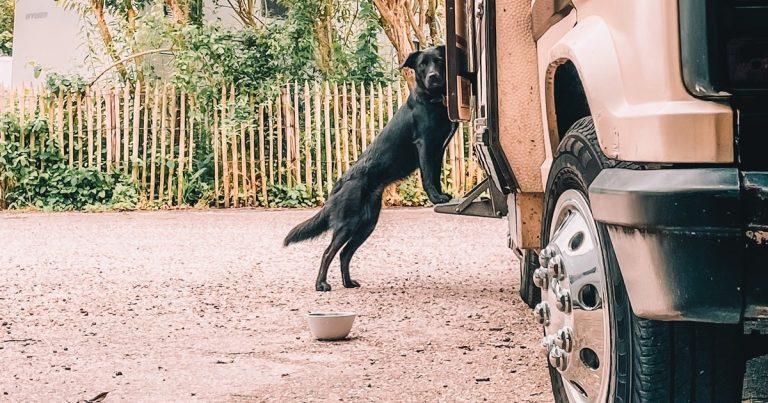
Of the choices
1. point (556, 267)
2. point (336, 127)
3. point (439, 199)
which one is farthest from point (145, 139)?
point (556, 267)

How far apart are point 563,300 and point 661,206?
72cm

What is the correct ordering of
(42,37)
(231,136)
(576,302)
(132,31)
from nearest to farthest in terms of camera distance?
(576,302) < (231,136) < (132,31) < (42,37)

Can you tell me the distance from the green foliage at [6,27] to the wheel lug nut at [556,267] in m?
34.0

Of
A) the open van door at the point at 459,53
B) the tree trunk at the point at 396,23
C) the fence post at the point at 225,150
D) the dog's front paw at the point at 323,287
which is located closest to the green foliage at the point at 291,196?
the fence post at the point at 225,150

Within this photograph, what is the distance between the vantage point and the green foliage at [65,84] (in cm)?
1396

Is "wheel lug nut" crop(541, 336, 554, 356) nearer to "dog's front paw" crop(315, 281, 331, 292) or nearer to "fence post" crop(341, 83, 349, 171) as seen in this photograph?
"dog's front paw" crop(315, 281, 331, 292)

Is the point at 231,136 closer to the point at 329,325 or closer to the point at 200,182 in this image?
the point at 200,182

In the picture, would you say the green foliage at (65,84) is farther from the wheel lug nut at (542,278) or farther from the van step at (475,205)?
the wheel lug nut at (542,278)

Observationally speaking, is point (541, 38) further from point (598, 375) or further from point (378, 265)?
point (378, 265)

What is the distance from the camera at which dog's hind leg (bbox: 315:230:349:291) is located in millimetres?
6691

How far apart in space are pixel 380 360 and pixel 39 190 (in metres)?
10.7

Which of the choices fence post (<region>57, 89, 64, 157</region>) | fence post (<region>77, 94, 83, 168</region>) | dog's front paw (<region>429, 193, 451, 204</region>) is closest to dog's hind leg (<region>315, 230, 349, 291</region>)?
dog's front paw (<region>429, 193, 451, 204</region>)

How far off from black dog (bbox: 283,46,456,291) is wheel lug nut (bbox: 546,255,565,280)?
404 cm

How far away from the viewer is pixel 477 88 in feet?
13.7
